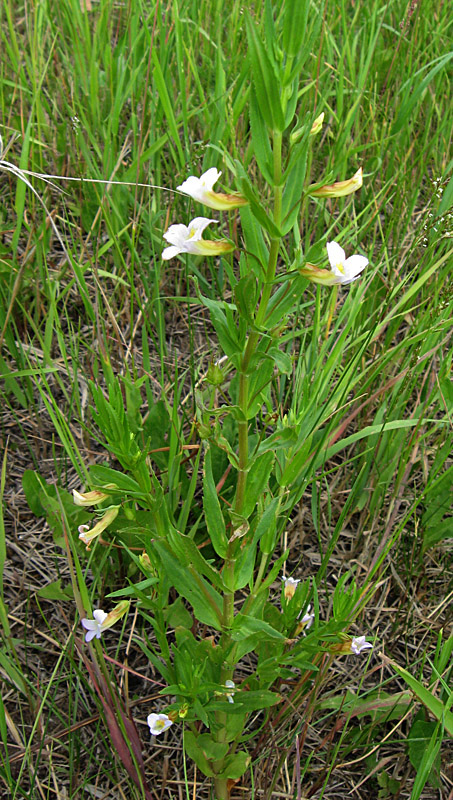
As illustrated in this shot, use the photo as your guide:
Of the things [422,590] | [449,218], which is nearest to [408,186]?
[449,218]

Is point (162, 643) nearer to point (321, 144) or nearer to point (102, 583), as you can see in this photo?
point (102, 583)

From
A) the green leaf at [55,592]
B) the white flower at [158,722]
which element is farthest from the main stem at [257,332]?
the green leaf at [55,592]

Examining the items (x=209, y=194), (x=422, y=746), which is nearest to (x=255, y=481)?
(x=209, y=194)

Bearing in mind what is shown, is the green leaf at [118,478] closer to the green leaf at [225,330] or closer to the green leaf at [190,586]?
the green leaf at [190,586]

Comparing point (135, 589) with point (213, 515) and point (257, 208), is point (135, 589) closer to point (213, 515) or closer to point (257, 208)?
point (213, 515)

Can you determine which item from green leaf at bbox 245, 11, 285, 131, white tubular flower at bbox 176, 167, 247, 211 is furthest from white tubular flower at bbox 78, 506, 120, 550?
green leaf at bbox 245, 11, 285, 131
